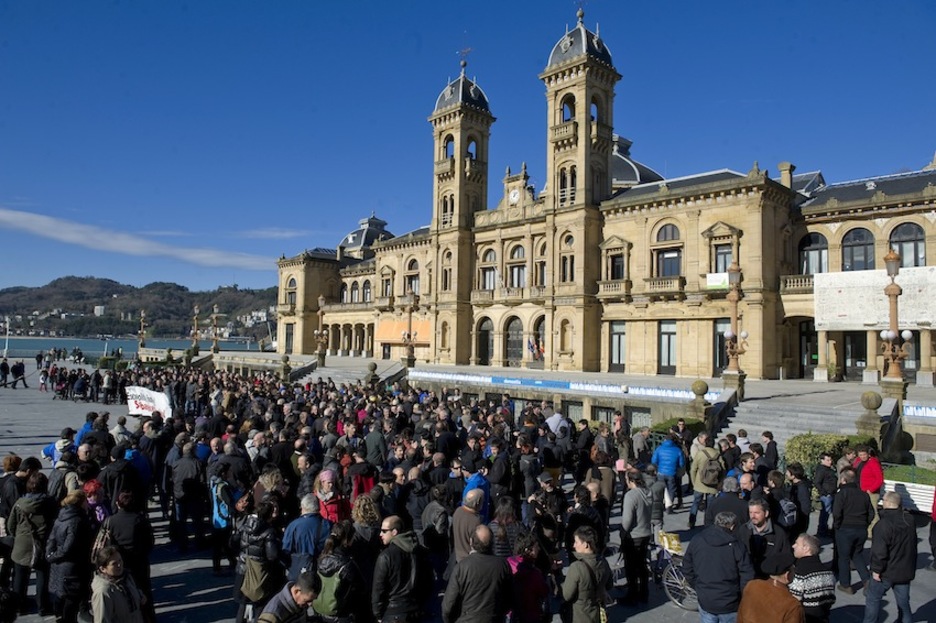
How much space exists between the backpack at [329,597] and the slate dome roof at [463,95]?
4445cm

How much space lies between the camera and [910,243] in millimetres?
30156

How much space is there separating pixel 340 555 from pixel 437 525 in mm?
2181

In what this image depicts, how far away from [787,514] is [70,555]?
8.83m

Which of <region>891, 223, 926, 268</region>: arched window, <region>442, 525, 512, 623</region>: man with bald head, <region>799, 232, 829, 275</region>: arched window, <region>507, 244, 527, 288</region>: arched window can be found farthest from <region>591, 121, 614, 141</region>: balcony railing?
<region>442, 525, 512, 623</region>: man with bald head

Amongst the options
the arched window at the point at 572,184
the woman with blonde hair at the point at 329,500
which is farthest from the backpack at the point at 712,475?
the arched window at the point at 572,184

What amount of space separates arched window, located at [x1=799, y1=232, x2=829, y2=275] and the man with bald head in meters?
33.3

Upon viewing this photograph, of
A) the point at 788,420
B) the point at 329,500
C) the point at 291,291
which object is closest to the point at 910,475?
the point at 788,420

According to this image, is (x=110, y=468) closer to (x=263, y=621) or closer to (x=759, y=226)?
(x=263, y=621)

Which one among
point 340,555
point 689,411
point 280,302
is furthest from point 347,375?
point 340,555

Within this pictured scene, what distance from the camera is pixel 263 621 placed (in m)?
4.93

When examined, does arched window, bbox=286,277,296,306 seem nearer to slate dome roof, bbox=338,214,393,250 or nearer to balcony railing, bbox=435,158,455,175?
slate dome roof, bbox=338,214,393,250

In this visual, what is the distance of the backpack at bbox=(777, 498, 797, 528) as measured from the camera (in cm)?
829

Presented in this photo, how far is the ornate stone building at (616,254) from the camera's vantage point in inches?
1243

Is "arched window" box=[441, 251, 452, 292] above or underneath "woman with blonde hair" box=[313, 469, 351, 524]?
above
